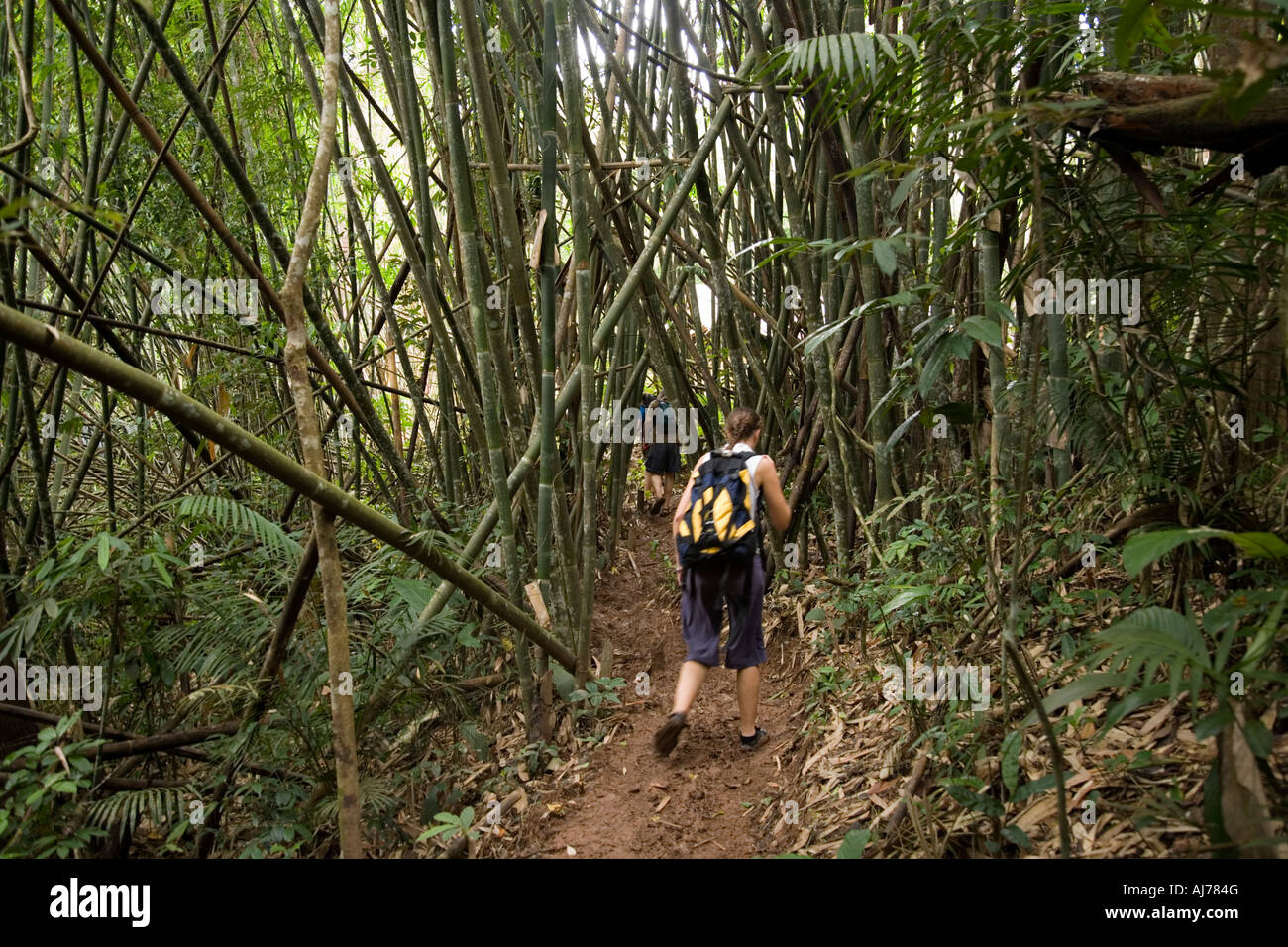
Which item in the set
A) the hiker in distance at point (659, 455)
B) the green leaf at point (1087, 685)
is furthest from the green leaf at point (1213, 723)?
the hiker in distance at point (659, 455)

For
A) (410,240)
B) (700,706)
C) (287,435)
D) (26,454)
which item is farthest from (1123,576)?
(26,454)

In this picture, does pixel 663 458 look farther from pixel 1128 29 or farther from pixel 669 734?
pixel 1128 29

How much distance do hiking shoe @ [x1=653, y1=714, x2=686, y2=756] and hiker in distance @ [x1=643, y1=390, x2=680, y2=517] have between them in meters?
2.83

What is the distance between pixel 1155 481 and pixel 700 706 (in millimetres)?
2029

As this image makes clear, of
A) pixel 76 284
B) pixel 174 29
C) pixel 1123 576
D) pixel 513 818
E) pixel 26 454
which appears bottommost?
pixel 513 818

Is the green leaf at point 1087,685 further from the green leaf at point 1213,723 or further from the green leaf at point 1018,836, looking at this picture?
the green leaf at point 1018,836

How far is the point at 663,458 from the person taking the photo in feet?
20.2

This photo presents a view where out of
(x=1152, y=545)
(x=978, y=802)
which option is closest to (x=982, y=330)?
(x=1152, y=545)

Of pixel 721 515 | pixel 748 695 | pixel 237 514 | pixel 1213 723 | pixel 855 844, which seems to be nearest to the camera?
pixel 1213 723

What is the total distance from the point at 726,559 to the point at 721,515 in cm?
15

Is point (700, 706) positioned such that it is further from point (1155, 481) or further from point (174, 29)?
point (174, 29)

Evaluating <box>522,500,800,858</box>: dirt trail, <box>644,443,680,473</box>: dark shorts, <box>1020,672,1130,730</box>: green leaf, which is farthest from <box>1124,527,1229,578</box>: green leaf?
<box>644,443,680,473</box>: dark shorts

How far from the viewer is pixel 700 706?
3.55 m

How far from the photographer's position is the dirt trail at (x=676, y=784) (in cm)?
261
